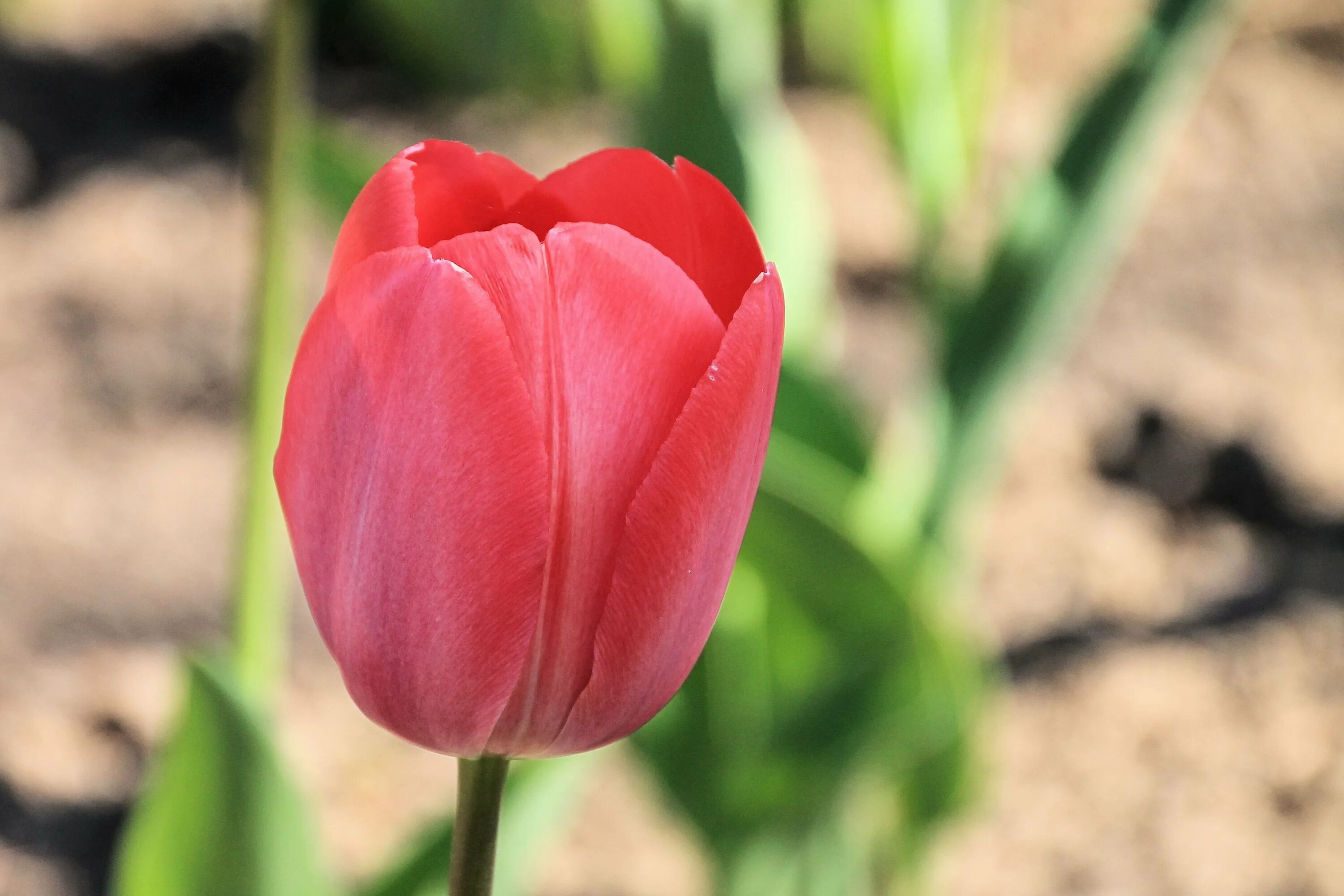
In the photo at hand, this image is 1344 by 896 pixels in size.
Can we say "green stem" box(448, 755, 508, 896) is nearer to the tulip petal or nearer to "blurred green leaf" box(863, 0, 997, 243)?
the tulip petal

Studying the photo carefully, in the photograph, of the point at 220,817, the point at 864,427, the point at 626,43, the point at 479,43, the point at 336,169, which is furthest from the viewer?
the point at 479,43

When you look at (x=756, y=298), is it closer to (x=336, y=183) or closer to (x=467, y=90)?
(x=336, y=183)

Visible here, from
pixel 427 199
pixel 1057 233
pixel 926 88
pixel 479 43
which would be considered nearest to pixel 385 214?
pixel 427 199

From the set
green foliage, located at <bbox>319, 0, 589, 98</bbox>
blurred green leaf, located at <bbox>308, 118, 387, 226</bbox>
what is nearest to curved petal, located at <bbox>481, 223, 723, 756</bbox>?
blurred green leaf, located at <bbox>308, 118, 387, 226</bbox>

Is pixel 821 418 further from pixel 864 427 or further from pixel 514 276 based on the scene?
pixel 514 276

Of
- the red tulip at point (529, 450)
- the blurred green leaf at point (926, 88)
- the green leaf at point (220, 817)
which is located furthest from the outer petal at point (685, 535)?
the blurred green leaf at point (926, 88)

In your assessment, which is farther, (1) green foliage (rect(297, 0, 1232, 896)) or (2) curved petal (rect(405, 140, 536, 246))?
(1) green foliage (rect(297, 0, 1232, 896))

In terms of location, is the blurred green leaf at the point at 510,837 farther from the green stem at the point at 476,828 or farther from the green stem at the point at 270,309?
the green stem at the point at 476,828

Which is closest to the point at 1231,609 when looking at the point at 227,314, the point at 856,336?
the point at 856,336
